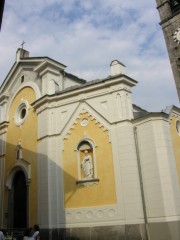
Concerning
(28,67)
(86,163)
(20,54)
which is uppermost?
(20,54)

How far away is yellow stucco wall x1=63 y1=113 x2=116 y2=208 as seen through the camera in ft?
43.8

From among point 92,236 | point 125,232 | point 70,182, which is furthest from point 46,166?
point 125,232

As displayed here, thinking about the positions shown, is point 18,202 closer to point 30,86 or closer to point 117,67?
point 30,86

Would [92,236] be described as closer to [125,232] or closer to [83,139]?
[125,232]

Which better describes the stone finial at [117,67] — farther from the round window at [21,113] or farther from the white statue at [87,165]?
the round window at [21,113]

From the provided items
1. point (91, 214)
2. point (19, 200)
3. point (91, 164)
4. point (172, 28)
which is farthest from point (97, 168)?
point (172, 28)

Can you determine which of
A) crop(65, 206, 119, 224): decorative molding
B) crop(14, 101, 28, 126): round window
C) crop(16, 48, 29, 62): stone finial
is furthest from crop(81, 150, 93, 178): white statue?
crop(16, 48, 29, 62): stone finial

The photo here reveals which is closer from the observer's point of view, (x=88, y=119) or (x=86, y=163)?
(x=86, y=163)

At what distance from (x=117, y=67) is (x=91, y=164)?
16.6 ft

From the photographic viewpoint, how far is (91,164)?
46.3 ft

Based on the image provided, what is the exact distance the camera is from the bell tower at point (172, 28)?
21656mm

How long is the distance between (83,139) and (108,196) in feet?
10.3

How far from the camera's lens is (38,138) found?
53.7 ft

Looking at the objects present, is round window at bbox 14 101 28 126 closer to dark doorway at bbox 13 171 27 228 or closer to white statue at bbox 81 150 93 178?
dark doorway at bbox 13 171 27 228
